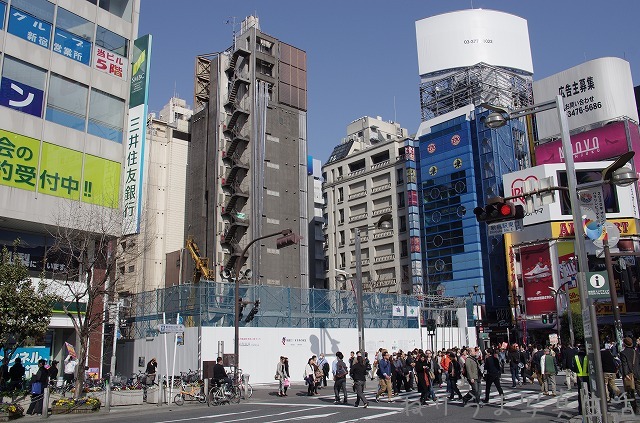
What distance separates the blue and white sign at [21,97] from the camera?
86.5 feet

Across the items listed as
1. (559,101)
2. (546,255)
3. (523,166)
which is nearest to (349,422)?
(559,101)

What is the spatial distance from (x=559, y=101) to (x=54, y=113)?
23990mm

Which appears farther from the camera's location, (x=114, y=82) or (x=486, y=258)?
(x=486, y=258)

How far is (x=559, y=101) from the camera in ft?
43.0

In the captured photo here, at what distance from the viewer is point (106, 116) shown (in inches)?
1216

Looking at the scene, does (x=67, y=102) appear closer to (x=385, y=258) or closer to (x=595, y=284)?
(x=595, y=284)

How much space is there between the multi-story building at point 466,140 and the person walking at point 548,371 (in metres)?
53.9

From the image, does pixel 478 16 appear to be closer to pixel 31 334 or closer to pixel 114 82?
pixel 114 82

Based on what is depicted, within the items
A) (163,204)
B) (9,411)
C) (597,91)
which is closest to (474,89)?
(597,91)

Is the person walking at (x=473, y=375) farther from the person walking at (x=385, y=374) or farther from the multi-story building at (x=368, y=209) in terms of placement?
the multi-story building at (x=368, y=209)

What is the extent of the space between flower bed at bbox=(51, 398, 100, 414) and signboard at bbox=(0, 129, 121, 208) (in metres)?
11.7

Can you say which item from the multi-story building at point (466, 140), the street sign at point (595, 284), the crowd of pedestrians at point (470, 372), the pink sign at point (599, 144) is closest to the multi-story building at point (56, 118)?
the crowd of pedestrians at point (470, 372)

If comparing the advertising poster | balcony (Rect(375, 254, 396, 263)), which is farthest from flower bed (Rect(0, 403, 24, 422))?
balcony (Rect(375, 254, 396, 263))

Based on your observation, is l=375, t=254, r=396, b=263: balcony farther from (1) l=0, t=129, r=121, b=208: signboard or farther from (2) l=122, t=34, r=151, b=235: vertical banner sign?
(1) l=0, t=129, r=121, b=208: signboard
